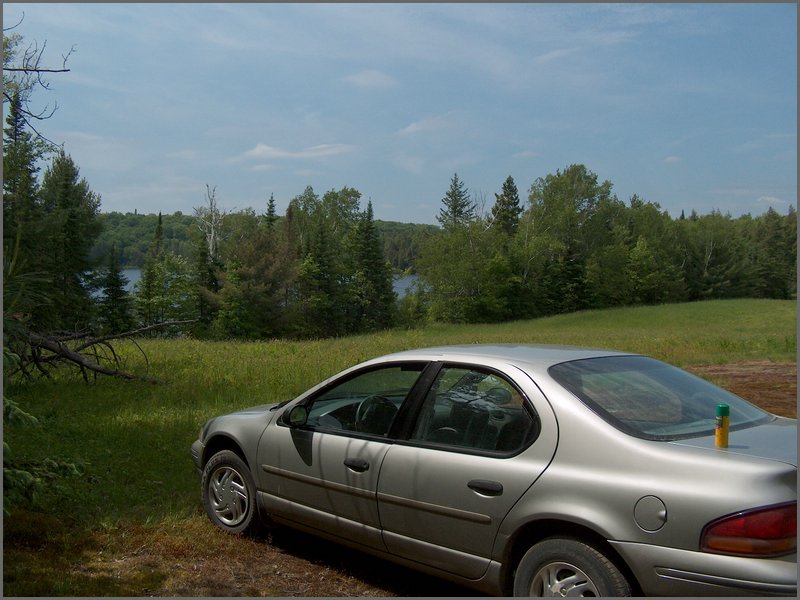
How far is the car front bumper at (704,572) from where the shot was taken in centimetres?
278

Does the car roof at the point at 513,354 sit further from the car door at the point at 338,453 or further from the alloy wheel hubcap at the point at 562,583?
the alloy wheel hubcap at the point at 562,583

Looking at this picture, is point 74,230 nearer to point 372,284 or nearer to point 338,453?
point 372,284

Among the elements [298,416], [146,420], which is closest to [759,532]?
[298,416]

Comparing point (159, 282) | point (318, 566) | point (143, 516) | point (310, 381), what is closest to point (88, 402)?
point (310, 381)

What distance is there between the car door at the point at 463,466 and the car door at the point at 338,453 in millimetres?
176

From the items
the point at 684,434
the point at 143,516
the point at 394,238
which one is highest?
the point at 394,238

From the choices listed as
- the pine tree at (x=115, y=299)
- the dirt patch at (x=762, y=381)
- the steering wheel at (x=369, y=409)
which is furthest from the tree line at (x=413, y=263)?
the steering wheel at (x=369, y=409)

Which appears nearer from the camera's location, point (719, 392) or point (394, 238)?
point (719, 392)

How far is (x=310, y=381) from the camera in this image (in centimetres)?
1407

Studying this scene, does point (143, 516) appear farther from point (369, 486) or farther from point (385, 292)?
point (385, 292)

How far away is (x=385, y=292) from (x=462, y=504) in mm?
71721

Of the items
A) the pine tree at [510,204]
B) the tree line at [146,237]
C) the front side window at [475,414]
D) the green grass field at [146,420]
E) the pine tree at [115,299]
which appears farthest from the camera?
the pine tree at [510,204]

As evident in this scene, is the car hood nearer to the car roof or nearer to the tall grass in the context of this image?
the car roof

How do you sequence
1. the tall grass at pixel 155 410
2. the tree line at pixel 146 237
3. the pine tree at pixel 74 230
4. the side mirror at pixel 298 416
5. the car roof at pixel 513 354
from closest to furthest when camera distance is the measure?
the car roof at pixel 513 354
the side mirror at pixel 298 416
the tall grass at pixel 155 410
the pine tree at pixel 74 230
the tree line at pixel 146 237
